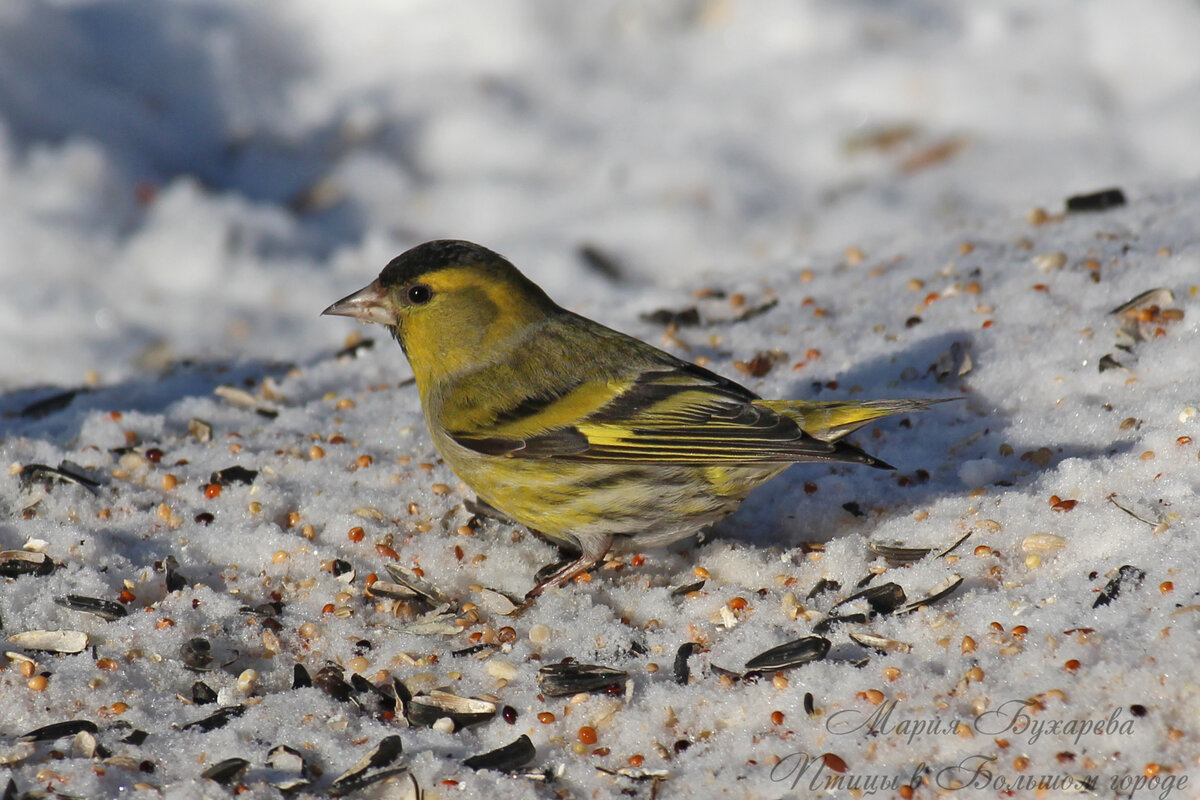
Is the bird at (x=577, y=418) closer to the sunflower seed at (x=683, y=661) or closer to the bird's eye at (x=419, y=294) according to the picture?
the bird's eye at (x=419, y=294)

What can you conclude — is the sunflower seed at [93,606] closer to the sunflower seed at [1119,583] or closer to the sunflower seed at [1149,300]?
the sunflower seed at [1119,583]

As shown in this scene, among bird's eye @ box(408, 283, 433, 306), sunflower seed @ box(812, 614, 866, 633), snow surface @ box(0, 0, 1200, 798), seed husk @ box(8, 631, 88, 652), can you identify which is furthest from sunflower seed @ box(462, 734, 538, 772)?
bird's eye @ box(408, 283, 433, 306)

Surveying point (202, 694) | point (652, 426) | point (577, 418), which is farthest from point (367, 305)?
point (202, 694)

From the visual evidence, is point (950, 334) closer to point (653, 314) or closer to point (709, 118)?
point (653, 314)

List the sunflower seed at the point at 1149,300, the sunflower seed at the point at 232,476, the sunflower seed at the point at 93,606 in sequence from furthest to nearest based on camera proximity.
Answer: the sunflower seed at the point at 1149,300
the sunflower seed at the point at 232,476
the sunflower seed at the point at 93,606

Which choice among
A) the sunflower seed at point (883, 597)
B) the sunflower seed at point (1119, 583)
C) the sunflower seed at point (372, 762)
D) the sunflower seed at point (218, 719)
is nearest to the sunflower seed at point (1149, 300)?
the sunflower seed at point (1119, 583)

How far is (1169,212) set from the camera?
5.36 metres

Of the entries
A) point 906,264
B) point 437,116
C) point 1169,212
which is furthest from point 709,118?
point 1169,212

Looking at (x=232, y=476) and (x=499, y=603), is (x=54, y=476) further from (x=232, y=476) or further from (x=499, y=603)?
(x=499, y=603)

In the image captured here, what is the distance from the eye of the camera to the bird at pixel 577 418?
372 cm

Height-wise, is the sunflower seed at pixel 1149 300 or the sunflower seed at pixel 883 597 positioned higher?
the sunflower seed at pixel 1149 300

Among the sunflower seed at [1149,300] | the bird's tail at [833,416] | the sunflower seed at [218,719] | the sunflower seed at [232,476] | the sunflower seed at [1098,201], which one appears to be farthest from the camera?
the sunflower seed at [1098,201]

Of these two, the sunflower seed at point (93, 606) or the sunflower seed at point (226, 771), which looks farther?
the sunflower seed at point (93, 606)

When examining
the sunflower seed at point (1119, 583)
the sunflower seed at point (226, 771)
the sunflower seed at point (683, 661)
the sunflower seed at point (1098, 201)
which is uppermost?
the sunflower seed at point (1098, 201)
